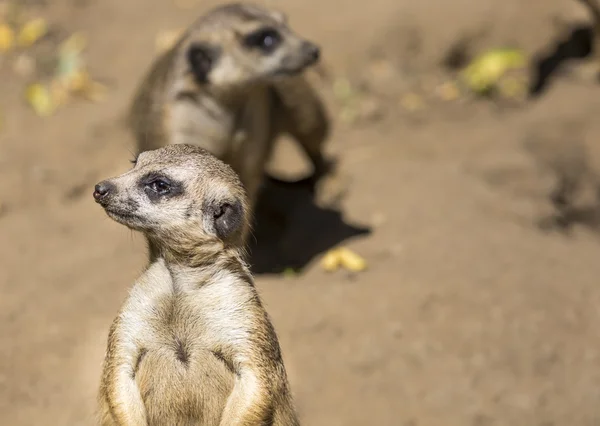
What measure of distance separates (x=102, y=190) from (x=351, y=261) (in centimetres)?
242

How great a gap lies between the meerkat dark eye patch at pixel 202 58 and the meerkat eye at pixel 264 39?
18cm

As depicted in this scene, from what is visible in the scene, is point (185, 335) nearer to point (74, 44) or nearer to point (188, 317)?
point (188, 317)

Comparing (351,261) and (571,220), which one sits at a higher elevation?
(351,261)

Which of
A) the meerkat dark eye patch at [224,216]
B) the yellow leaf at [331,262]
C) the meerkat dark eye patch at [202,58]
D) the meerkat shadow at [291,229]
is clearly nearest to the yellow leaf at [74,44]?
the meerkat shadow at [291,229]

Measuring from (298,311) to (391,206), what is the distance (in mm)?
1240

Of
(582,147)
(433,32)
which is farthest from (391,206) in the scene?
(433,32)

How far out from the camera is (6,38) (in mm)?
7379

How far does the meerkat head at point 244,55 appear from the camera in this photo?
16.3 feet

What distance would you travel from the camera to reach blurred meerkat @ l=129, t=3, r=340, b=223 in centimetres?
498

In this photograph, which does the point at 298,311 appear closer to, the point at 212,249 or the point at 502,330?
the point at 502,330

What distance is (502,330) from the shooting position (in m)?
4.44

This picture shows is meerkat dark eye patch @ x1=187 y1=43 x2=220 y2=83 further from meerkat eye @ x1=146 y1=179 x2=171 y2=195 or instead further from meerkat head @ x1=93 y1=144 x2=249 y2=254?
meerkat eye @ x1=146 y1=179 x2=171 y2=195

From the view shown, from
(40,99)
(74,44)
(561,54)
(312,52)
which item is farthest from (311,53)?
(561,54)

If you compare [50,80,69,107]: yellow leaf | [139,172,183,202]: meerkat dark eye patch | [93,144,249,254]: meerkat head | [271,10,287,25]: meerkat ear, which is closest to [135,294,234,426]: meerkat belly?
[93,144,249,254]: meerkat head
